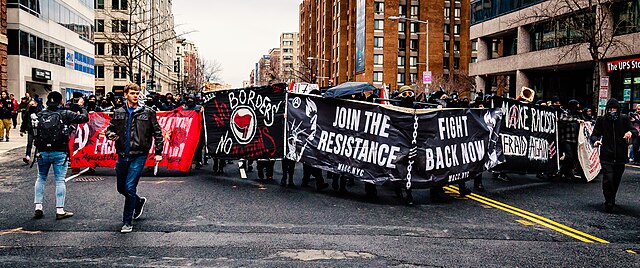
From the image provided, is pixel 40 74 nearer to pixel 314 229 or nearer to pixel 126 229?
pixel 126 229

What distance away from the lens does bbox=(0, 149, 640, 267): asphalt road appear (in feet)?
19.8

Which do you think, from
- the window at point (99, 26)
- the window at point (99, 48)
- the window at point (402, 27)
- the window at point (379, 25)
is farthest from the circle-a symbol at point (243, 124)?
the window at point (402, 27)

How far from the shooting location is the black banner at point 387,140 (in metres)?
9.55

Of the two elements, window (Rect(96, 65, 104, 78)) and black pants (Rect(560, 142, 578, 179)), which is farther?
window (Rect(96, 65, 104, 78))

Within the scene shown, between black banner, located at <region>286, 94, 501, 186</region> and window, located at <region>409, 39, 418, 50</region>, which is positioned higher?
window, located at <region>409, 39, 418, 50</region>

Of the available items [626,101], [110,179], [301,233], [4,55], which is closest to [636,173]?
[301,233]

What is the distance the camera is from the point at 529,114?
39.6 ft

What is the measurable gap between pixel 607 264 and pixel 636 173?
32.7 feet

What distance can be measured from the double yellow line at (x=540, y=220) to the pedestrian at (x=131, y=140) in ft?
17.5

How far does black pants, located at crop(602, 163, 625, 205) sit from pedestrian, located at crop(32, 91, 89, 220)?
8.13 m

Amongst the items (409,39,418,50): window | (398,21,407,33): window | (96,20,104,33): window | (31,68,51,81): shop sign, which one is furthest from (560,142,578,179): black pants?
(409,39,418,50): window

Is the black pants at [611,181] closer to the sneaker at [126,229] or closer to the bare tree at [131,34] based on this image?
the sneaker at [126,229]

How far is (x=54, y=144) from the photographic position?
26.1ft

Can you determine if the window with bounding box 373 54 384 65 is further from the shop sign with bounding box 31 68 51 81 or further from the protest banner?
→ the protest banner
